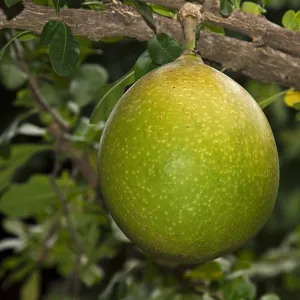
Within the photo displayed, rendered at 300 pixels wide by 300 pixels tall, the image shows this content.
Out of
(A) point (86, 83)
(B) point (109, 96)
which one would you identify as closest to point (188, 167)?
(B) point (109, 96)

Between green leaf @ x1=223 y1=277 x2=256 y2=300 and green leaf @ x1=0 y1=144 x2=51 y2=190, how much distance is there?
26.0 inches

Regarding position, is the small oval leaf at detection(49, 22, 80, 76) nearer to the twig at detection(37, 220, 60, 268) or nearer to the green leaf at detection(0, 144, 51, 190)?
the green leaf at detection(0, 144, 51, 190)

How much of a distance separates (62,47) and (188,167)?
276 millimetres

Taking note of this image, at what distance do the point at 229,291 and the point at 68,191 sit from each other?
68 cm

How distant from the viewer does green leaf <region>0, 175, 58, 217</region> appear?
68.9 inches

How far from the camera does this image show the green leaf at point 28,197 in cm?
175

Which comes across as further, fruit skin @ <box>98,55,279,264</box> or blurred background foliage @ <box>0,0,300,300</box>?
blurred background foliage @ <box>0,0,300,300</box>

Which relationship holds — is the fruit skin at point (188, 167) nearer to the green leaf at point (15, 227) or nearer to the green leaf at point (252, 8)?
the green leaf at point (252, 8)

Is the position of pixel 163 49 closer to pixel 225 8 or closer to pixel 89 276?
pixel 225 8

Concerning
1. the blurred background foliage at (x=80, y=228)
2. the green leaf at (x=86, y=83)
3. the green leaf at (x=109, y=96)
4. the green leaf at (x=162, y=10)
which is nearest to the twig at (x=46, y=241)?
the blurred background foliage at (x=80, y=228)

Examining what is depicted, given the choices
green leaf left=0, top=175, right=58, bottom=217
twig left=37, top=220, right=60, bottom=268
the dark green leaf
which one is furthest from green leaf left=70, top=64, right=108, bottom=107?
the dark green leaf

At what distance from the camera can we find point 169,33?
104 cm

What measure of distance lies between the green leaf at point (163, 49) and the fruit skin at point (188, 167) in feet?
0.33

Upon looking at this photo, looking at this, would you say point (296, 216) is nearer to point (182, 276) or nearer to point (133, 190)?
point (182, 276)
